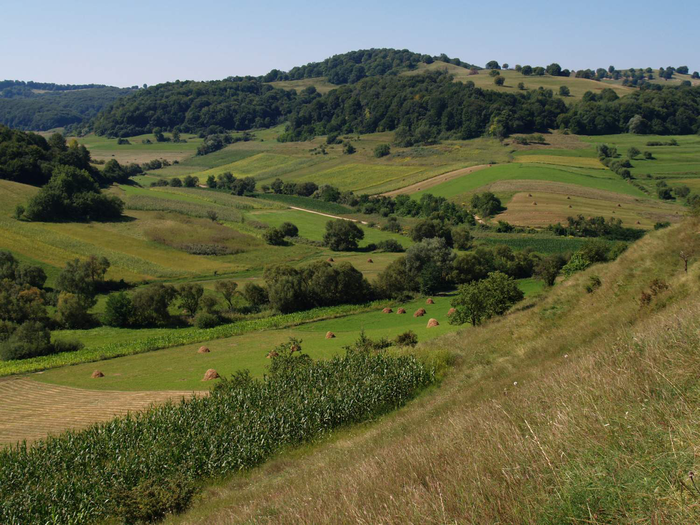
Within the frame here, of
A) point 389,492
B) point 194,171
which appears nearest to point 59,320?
point 389,492

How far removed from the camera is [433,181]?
12131cm

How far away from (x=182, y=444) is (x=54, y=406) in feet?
60.3

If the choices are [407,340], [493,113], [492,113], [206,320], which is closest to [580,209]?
[407,340]

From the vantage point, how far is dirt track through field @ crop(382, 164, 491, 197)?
119 meters

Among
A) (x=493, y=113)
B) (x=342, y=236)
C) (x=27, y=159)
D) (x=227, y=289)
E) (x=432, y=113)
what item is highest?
(x=432, y=113)

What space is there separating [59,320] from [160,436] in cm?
4091

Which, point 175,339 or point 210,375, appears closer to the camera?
point 210,375

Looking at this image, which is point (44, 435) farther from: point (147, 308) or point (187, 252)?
point (187, 252)

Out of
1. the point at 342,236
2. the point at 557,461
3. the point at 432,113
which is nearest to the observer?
the point at 557,461

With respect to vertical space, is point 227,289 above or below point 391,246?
above

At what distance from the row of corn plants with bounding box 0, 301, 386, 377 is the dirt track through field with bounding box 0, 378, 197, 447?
5577 mm

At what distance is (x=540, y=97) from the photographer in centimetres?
16175

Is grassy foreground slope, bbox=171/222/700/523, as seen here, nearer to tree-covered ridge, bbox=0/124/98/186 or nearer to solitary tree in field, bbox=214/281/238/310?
solitary tree in field, bbox=214/281/238/310

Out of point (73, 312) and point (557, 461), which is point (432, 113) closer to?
point (73, 312)
